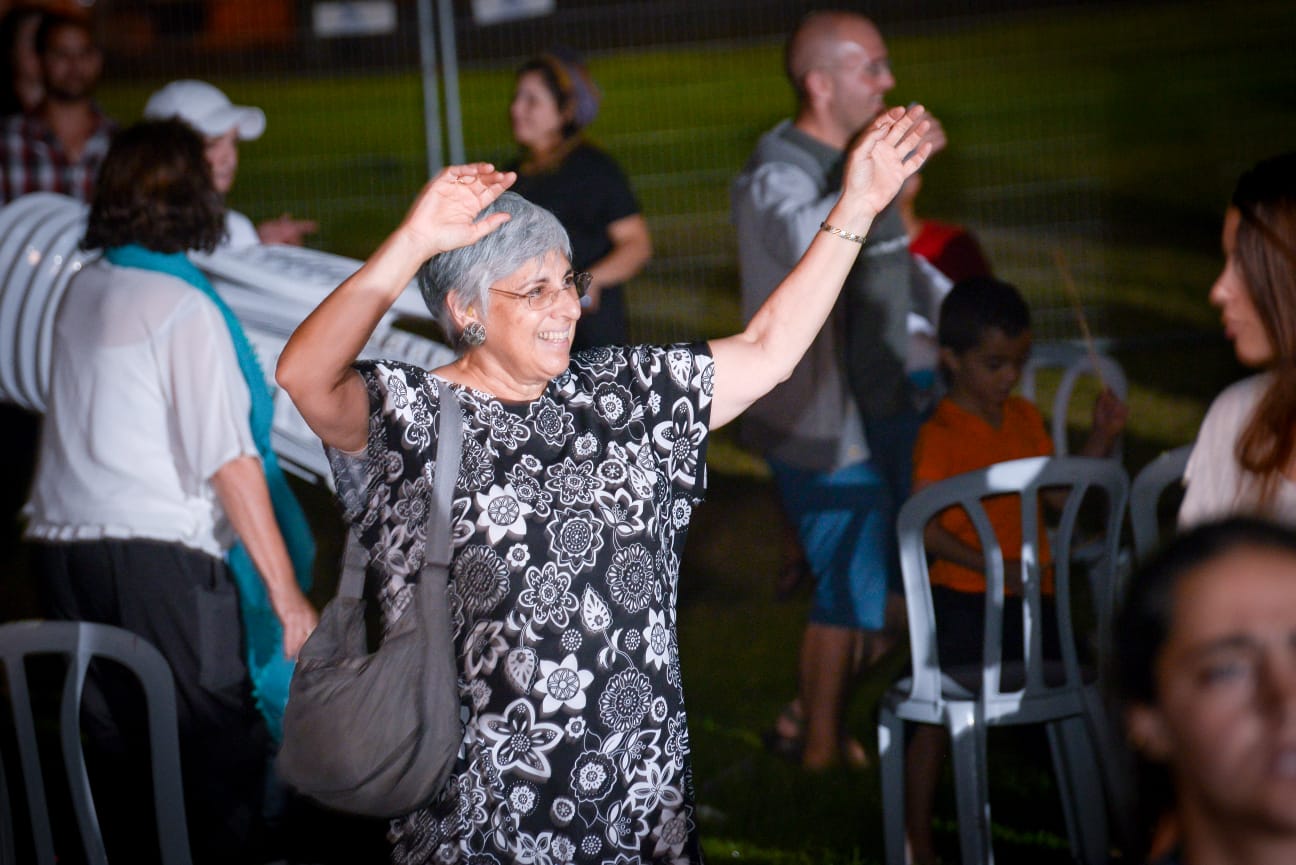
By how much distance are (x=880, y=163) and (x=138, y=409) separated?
1654mm

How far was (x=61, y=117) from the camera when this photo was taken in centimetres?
540

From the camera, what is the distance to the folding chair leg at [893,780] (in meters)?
3.06

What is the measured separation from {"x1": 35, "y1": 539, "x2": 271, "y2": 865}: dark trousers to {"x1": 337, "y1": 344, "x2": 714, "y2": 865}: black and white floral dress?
3.34 ft

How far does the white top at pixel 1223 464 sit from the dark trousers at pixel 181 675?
2007 millimetres

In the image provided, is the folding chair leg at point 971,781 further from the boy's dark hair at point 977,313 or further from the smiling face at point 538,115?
the smiling face at point 538,115

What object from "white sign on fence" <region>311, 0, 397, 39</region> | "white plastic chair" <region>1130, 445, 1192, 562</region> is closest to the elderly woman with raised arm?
"white plastic chair" <region>1130, 445, 1192, 562</region>

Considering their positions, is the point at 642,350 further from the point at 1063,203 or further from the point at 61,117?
the point at 1063,203

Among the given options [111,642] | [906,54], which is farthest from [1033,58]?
[111,642]

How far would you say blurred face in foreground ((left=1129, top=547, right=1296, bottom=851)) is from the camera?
128 cm

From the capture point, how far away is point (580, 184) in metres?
4.72

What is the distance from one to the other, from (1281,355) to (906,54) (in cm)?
485

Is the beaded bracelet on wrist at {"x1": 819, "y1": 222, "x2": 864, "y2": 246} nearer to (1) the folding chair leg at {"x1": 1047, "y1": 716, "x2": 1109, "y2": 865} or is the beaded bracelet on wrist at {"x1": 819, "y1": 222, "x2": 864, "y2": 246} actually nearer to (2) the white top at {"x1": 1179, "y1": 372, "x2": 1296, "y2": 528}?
(2) the white top at {"x1": 1179, "y1": 372, "x2": 1296, "y2": 528}

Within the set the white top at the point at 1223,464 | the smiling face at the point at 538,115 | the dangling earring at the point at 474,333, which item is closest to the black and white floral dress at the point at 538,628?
the dangling earring at the point at 474,333

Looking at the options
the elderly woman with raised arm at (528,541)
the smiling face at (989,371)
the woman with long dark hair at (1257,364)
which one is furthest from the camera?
the smiling face at (989,371)
